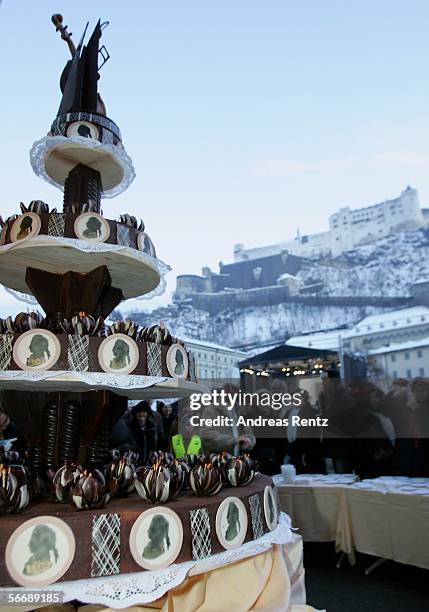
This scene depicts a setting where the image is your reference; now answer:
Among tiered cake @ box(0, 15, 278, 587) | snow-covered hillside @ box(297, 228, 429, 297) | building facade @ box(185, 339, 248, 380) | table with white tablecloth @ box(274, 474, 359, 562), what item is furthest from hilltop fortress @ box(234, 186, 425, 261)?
tiered cake @ box(0, 15, 278, 587)

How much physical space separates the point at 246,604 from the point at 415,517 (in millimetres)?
1984

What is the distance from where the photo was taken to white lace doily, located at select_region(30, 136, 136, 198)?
2.12 metres

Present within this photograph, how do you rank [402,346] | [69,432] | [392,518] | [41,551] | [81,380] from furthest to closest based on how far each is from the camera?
[402,346]
[392,518]
[69,432]
[81,380]
[41,551]

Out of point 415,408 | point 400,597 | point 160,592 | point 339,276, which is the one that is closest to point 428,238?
point 339,276

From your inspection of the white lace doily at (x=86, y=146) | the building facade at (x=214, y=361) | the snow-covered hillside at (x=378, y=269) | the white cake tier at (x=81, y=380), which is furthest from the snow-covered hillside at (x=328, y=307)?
the white cake tier at (x=81, y=380)

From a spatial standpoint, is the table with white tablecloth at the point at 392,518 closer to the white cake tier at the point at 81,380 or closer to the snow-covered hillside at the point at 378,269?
the white cake tier at the point at 81,380

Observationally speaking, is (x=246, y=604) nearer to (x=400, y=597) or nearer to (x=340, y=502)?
(x=400, y=597)

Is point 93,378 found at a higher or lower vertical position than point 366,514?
higher

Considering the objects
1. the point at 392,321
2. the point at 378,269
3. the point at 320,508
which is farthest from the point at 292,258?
the point at 320,508

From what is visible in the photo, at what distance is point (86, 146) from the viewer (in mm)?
2139

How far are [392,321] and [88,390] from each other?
2142cm

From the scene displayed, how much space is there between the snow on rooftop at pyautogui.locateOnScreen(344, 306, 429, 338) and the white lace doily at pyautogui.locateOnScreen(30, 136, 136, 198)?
19.4 m

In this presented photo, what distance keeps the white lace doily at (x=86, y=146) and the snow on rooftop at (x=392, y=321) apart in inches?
763

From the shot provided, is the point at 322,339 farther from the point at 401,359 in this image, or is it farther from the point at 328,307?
the point at 328,307
